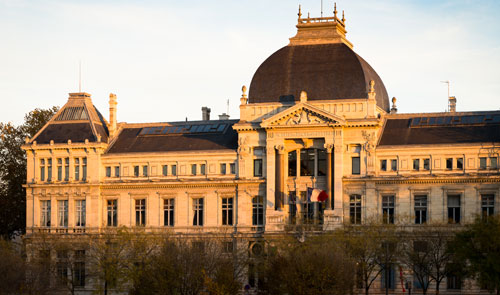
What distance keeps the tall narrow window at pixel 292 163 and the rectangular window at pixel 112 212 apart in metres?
20.9

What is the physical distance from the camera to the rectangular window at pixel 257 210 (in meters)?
124

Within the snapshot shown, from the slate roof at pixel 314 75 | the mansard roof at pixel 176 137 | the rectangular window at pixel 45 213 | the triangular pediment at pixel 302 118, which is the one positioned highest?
the slate roof at pixel 314 75

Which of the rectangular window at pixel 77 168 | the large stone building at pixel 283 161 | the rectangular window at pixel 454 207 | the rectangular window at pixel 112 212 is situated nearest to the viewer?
the rectangular window at pixel 454 207

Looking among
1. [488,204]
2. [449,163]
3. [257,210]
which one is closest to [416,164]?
[449,163]

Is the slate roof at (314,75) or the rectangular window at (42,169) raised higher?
the slate roof at (314,75)

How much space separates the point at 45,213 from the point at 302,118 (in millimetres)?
32702

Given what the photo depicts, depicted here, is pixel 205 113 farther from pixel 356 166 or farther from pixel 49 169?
pixel 356 166

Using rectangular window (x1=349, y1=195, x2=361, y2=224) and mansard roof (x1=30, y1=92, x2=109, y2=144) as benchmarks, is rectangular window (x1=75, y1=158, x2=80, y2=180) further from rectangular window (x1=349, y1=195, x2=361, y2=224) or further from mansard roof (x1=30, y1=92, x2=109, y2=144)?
rectangular window (x1=349, y1=195, x2=361, y2=224)

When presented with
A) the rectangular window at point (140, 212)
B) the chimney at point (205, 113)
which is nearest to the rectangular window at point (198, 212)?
the rectangular window at point (140, 212)

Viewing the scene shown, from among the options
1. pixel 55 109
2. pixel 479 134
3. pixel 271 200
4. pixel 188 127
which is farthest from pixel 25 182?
pixel 479 134

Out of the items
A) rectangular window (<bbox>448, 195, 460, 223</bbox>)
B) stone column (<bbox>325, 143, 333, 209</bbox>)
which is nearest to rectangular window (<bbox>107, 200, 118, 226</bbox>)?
stone column (<bbox>325, 143, 333, 209</bbox>)

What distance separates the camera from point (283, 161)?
12256 cm

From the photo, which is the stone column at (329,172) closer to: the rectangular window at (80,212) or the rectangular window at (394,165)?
the rectangular window at (394,165)

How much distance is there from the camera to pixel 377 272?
11788 cm
